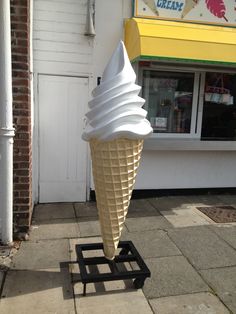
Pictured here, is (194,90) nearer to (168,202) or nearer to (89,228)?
(168,202)

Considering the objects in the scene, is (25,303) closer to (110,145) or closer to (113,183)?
(113,183)

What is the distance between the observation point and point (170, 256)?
3.71 metres

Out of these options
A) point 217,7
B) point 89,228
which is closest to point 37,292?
point 89,228

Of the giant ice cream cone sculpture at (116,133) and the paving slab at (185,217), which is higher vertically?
the giant ice cream cone sculpture at (116,133)

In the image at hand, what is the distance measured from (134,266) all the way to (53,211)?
195 centimetres

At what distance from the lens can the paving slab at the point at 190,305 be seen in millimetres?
2789

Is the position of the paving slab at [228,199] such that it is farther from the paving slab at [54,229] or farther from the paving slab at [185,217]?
the paving slab at [54,229]

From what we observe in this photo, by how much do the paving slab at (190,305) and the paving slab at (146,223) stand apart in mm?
1522

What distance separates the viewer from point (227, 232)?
14.5 feet

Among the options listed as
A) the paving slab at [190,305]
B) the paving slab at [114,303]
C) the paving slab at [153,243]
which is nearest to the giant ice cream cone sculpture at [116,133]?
the paving slab at [114,303]

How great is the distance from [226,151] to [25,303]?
4364 mm

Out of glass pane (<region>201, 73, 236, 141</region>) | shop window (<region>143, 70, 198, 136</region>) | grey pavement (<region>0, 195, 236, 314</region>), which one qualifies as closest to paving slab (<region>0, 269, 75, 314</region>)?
grey pavement (<region>0, 195, 236, 314</region>)

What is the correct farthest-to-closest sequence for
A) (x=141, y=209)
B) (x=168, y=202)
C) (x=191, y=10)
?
(x=168, y=202) → (x=191, y=10) → (x=141, y=209)

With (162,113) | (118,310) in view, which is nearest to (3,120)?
(118,310)
